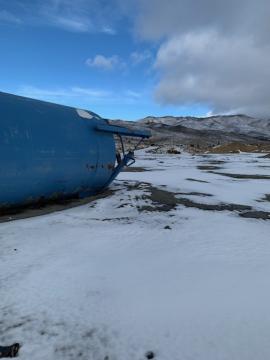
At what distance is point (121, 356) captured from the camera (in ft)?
5.70

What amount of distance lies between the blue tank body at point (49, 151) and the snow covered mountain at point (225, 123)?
6708 cm

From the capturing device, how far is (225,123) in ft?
272

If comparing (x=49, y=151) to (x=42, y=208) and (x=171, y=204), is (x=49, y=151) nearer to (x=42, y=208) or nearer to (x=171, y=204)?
(x=42, y=208)

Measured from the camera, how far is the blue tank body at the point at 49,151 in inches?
173

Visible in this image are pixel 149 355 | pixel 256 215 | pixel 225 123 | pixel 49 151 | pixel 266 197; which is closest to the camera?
pixel 149 355

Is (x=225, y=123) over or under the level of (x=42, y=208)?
over

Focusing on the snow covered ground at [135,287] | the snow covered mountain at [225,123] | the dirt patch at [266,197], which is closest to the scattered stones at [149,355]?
the snow covered ground at [135,287]

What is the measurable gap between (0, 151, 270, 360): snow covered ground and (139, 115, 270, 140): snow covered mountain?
69.2 m

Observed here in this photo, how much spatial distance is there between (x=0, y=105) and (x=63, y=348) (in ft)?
10.9

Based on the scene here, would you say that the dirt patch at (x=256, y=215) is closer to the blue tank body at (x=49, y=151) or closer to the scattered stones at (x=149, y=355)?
the blue tank body at (x=49, y=151)

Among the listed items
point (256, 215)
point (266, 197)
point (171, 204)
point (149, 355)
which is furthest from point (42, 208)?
point (266, 197)

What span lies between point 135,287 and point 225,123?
3300 inches

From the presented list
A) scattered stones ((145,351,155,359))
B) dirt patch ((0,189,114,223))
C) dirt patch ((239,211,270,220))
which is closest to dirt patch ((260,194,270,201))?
dirt patch ((239,211,270,220))

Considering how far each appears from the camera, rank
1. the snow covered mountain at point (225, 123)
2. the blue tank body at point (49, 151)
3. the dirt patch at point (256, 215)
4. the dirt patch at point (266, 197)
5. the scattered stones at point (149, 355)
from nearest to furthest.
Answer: the scattered stones at point (149, 355) < the blue tank body at point (49, 151) < the dirt patch at point (256, 215) < the dirt patch at point (266, 197) < the snow covered mountain at point (225, 123)
